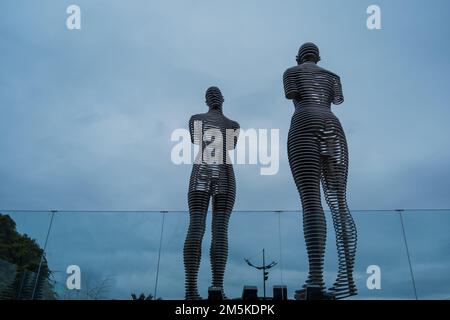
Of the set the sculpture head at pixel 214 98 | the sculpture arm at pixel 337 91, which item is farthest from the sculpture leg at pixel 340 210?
the sculpture head at pixel 214 98

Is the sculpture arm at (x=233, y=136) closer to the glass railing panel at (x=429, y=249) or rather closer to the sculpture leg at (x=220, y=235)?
the sculpture leg at (x=220, y=235)

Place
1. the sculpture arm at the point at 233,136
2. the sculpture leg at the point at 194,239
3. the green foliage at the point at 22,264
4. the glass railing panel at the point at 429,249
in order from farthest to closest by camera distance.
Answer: the sculpture arm at the point at 233,136 → the sculpture leg at the point at 194,239 → the green foliage at the point at 22,264 → the glass railing panel at the point at 429,249

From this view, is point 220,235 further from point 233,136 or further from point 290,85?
point 290,85

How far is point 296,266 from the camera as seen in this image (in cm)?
789

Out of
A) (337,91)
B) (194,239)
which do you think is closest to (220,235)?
(194,239)

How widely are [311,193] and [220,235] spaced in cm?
187

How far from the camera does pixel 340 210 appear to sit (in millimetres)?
6785

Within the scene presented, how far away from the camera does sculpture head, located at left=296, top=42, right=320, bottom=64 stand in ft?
25.4

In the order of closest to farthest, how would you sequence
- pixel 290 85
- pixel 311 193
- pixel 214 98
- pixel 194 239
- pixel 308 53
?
pixel 311 193 → pixel 290 85 → pixel 194 239 → pixel 308 53 → pixel 214 98

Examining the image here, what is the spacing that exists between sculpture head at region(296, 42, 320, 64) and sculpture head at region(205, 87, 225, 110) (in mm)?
1708

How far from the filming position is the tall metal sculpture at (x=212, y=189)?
7.57m

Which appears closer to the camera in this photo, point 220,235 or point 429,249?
point 429,249

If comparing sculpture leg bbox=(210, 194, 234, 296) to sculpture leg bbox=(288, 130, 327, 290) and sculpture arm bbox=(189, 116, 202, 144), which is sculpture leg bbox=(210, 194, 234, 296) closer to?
sculpture arm bbox=(189, 116, 202, 144)
